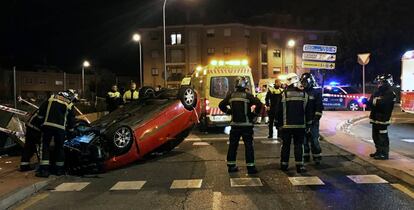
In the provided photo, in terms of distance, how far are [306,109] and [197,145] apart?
4963 millimetres

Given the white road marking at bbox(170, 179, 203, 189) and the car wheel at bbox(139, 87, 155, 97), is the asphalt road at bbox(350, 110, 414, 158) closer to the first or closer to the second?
the white road marking at bbox(170, 179, 203, 189)

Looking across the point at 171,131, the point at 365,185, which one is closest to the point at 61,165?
the point at 171,131

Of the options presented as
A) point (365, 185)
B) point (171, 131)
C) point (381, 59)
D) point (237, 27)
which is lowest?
point (365, 185)

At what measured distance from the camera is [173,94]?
470 inches

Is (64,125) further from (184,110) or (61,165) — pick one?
(184,110)

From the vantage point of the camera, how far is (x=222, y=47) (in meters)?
67.8

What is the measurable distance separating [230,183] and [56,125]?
343cm

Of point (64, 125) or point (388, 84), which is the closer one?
point (64, 125)

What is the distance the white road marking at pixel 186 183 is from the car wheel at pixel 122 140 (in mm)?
1658

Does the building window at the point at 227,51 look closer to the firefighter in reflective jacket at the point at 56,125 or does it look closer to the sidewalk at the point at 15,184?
the sidewalk at the point at 15,184

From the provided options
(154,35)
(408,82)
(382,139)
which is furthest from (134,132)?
(154,35)

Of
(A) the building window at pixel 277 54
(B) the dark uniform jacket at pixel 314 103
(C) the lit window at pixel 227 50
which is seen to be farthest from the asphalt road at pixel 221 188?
(A) the building window at pixel 277 54

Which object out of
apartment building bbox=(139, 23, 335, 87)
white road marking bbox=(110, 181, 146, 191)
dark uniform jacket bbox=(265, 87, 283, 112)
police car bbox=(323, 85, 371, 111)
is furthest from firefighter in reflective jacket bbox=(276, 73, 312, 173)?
apartment building bbox=(139, 23, 335, 87)

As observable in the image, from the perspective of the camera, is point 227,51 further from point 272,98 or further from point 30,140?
point 30,140
